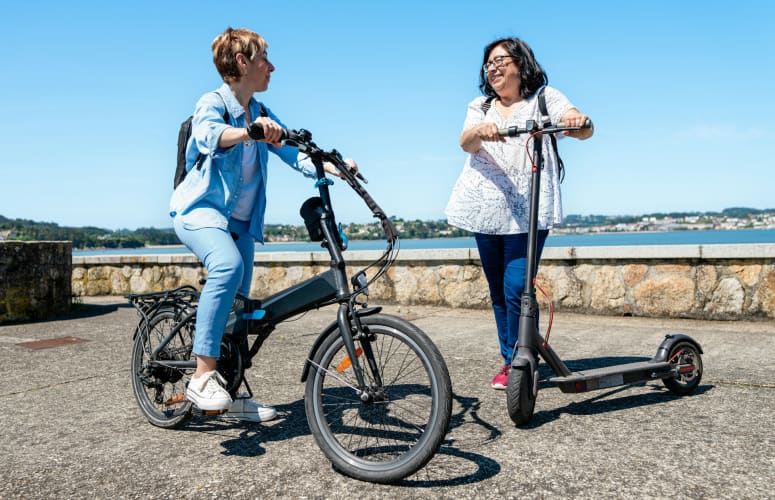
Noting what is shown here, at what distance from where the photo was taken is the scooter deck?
3158mm

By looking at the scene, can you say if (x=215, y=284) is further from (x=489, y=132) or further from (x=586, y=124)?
(x=586, y=124)

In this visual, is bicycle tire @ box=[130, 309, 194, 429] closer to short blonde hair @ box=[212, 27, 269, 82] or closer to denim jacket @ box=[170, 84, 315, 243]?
denim jacket @ box=[170, 84, 315, 243]

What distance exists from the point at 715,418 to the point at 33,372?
4.56 m

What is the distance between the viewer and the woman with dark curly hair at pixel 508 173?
354 centimetres

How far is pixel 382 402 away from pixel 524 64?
2.18 metres

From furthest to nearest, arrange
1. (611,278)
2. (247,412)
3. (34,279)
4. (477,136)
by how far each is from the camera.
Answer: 1. (34,279)
2. (611,278)
3. (477,136)
4. (247,412)

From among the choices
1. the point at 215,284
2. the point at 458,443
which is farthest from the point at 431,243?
the point at 215,284

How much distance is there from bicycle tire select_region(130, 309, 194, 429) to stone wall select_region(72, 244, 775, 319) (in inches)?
187

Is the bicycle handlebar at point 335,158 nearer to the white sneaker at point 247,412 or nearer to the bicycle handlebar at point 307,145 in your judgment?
the bicycle handlebar at point 307,145

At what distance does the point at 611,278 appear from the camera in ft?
22.2

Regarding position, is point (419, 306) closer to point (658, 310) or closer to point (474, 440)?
point (658, 310)

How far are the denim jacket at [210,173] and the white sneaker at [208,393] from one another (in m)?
0.70

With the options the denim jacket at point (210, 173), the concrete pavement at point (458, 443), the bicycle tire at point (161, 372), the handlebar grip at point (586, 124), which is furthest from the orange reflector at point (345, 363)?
the handlebar grip at point (586, 124)

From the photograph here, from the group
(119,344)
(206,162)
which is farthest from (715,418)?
(119,344)
